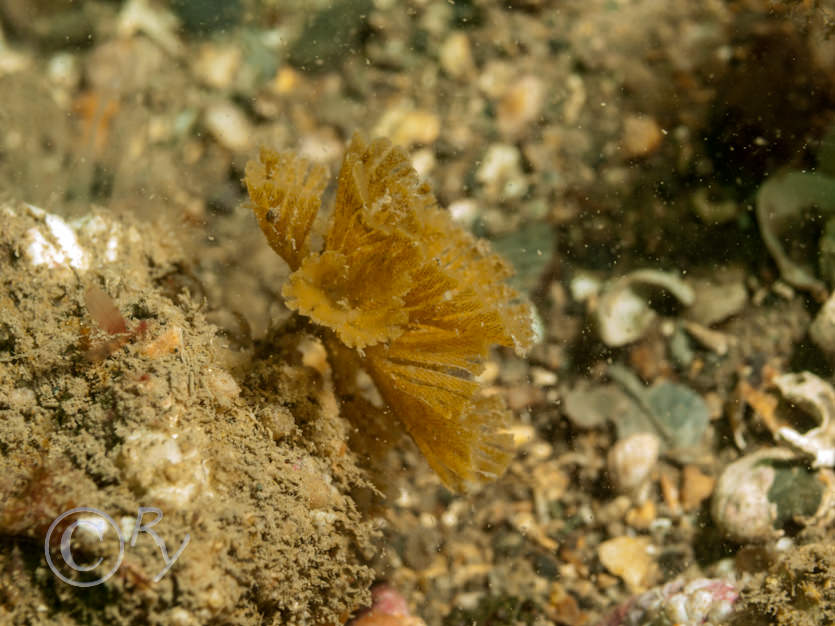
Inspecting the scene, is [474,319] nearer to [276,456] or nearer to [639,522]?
[276,456]

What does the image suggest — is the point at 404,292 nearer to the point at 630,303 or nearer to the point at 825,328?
the point at 630,303

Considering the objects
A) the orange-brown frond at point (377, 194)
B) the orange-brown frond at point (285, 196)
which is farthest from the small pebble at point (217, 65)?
the orange-brown frond at point (377, 194)

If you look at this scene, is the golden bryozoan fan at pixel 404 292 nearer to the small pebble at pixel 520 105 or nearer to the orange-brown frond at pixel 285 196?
the orange-brown frond at pixel 285 196

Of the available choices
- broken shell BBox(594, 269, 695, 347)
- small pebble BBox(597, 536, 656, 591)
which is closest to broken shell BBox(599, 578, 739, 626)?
small pebble BBox(597, 536, 656, 591)

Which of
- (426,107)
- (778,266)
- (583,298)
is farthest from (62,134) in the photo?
(778,266)

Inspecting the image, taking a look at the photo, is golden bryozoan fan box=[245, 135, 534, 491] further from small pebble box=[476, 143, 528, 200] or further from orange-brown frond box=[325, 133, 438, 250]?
small pebble box=[476, 143, 528, 200]

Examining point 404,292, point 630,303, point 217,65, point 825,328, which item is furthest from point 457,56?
point 825,328
